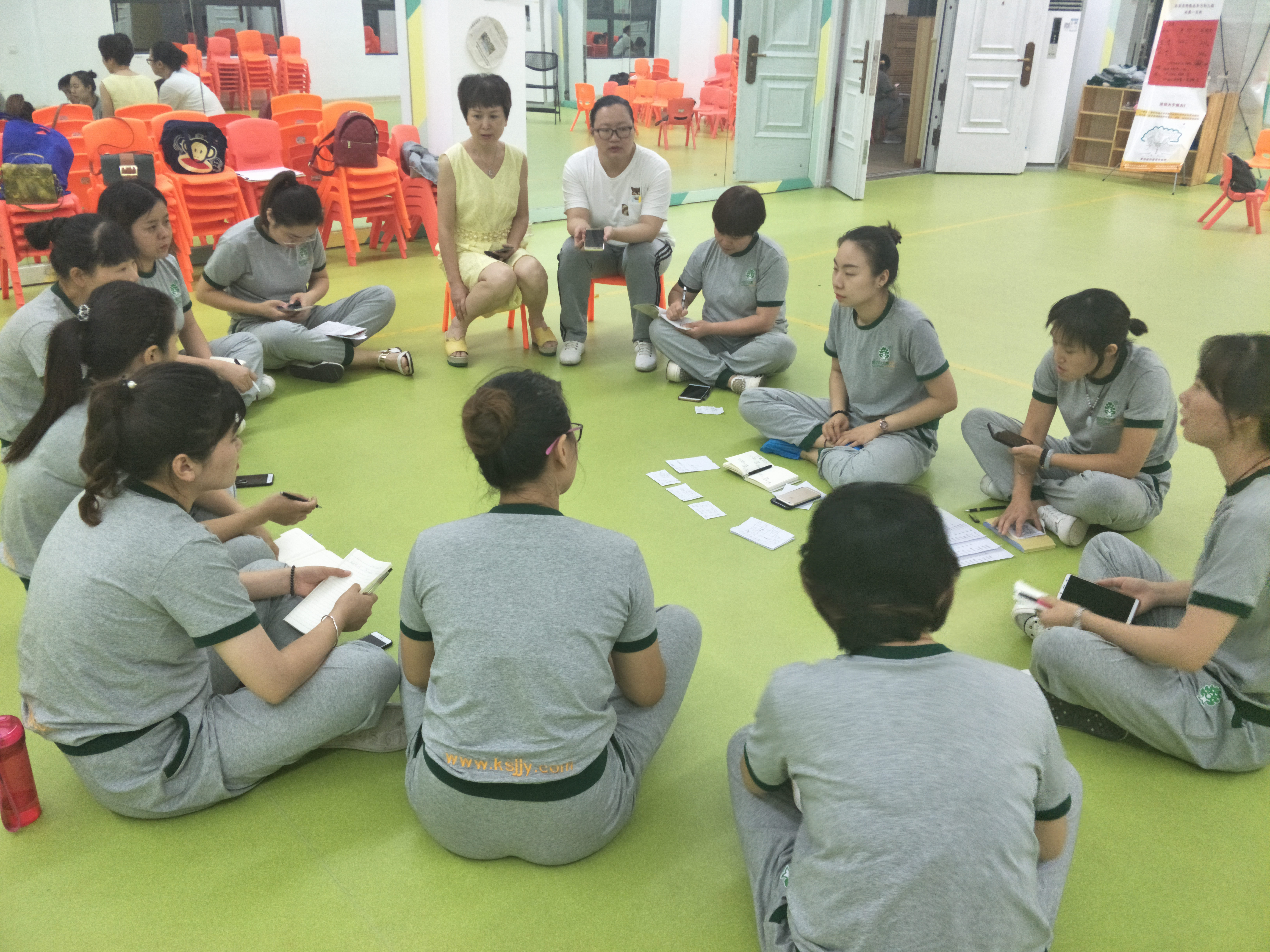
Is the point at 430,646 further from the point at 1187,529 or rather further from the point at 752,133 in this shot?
the point at 752,133

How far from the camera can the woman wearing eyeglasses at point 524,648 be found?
1742 millimetres

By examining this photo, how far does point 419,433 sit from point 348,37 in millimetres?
6917

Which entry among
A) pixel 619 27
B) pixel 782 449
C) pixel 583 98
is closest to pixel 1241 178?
pixel 619 27

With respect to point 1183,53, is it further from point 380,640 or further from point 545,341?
point 380,640

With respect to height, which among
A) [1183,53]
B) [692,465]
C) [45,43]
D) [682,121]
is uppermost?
[1183,53]

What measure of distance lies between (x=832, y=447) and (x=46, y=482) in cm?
261

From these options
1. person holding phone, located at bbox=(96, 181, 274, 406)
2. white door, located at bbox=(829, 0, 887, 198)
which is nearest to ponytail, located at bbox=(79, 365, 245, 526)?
person holding phone, located at bbox=(96, 181, 274, 406)

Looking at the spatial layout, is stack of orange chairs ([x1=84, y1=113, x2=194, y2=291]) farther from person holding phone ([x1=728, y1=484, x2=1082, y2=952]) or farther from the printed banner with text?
the printed banner with text

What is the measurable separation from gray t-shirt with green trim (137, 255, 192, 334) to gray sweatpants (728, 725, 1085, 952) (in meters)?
2.83

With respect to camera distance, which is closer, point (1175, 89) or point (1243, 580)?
point (1243, 580)

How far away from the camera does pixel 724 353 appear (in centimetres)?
466

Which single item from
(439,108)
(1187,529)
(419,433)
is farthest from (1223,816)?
(439,108)

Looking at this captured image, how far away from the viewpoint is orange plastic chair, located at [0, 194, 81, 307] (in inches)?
208

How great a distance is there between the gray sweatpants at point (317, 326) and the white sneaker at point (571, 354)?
893 millimetres
